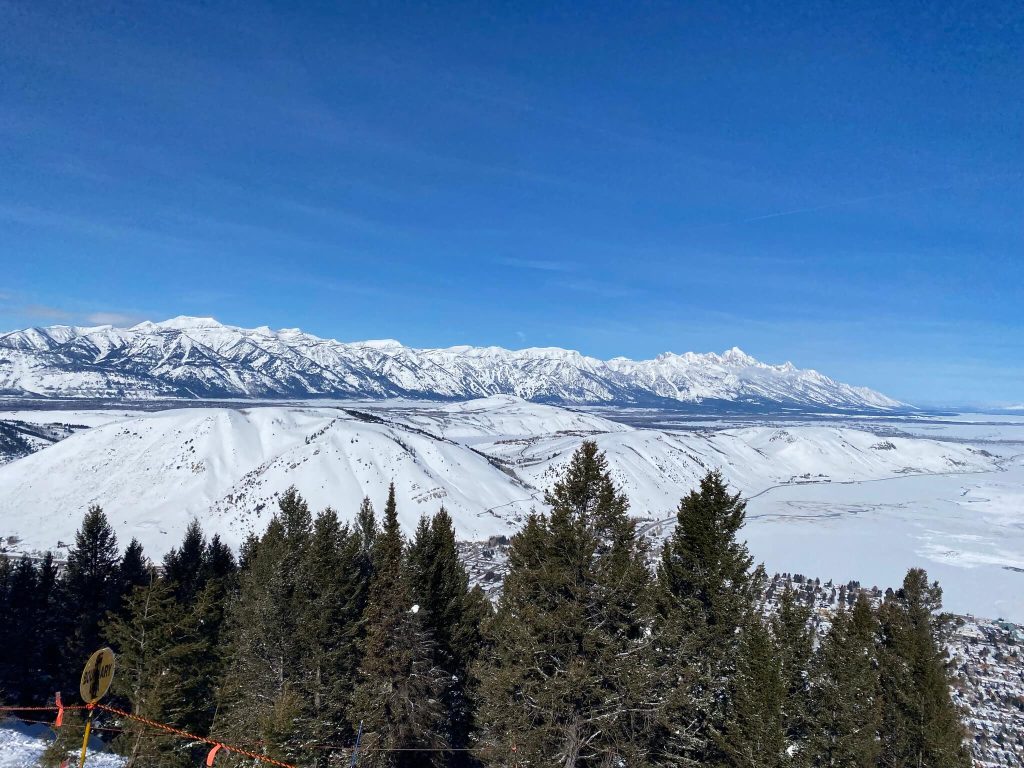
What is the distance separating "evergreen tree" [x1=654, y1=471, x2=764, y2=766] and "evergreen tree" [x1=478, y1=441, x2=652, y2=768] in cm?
175

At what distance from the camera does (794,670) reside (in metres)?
19.4

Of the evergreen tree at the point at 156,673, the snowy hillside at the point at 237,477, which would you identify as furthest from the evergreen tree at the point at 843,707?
the snowy hillside at the point at 237,477

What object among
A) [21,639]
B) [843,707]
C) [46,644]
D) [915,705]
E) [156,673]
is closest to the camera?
[843,707]

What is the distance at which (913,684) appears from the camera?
22016mm

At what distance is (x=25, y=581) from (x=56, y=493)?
7574 cm

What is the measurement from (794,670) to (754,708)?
4.53 m

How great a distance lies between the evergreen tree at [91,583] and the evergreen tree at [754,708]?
3225cm

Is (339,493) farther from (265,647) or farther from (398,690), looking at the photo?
(398,690)

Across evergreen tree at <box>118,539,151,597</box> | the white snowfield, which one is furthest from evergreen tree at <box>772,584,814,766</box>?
the white snowfield

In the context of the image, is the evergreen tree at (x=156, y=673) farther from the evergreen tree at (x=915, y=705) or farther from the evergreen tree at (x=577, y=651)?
the evergreen tree at (x=915, y=705)

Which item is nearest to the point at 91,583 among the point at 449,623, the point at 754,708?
the point at 449,623

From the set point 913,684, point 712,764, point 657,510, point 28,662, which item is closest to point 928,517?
point 657,510

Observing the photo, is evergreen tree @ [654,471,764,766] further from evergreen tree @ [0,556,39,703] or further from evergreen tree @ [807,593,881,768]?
evergreen tree @ [0,556,39,703]

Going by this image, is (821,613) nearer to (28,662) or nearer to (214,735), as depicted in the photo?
(214,735)
